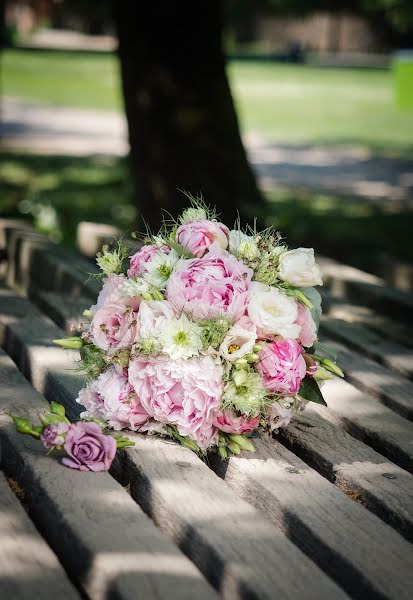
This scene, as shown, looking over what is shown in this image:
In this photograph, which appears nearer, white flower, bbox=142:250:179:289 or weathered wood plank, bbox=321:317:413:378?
white flower, bbox=142:250:179:289

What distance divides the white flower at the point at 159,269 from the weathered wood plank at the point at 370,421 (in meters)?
0.68

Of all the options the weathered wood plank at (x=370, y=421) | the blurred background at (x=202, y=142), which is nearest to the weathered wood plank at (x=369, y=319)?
the weathered wood plank at (x=370, y=421)

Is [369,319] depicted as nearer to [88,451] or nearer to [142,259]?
[142,259]

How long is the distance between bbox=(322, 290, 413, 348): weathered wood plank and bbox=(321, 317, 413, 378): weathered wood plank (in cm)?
10

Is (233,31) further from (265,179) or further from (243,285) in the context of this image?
(243,285)

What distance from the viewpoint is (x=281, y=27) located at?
53.5 metres

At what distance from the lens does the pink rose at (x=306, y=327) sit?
278cm

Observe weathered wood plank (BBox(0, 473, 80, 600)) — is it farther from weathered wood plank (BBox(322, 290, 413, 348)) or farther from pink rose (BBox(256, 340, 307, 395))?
weathered wood plank (BBox(322, 290, 413, 348))

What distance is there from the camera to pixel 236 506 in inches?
90.2

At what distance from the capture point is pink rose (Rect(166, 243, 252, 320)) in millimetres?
2646

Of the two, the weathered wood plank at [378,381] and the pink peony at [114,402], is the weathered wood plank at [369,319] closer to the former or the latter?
the weathered wood plank at [378,381]

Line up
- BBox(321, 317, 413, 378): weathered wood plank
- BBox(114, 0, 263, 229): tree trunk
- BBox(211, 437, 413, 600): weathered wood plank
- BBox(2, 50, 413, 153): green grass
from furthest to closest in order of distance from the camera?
BBox(2, 50, 413, 153): green grass
BBox(114, 0, 263, 229): tree trunk
BBox(321, 317, 413, 378): weathered wood plank
BBox(211, 437, 413, 600): weathered wood plank

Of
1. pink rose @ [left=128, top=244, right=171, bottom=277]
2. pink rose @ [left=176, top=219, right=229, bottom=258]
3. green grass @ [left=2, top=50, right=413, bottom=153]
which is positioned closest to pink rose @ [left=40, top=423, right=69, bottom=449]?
pink rose @ [left=128, top=244, right=171, bottom=277]

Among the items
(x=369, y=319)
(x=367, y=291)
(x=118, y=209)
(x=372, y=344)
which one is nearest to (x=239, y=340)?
(x=372, y=344)
